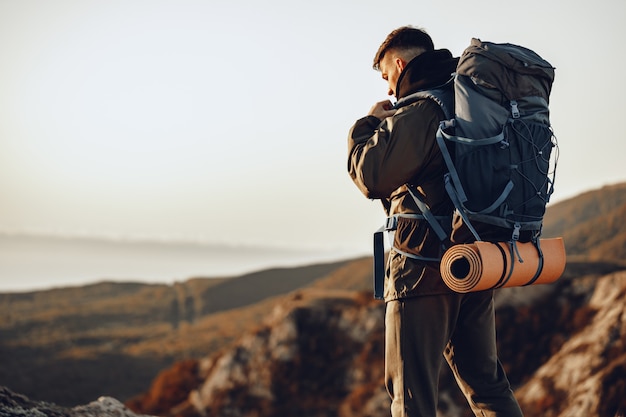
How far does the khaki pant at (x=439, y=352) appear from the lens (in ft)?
12.7

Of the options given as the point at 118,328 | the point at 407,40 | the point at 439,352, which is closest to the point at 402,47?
the point at 407,40

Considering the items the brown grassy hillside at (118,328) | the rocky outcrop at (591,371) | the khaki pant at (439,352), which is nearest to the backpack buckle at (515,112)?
the khaki pant at (439,352)

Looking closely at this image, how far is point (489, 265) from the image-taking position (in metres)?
3.59

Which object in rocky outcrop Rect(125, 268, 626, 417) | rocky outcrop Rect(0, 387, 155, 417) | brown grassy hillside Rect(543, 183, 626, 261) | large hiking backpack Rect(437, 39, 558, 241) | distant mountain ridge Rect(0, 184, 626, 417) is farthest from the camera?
brown grassy hillside Rect(543, 183, 626, 261)

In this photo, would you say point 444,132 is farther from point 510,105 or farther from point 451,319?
point 451,319

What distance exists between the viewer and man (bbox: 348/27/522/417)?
3732mm

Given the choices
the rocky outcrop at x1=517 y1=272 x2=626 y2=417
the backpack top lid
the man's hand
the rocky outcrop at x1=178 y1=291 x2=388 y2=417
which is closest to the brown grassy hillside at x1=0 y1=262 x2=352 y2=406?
the rocky outcrop at x1=178 y1=291 x2=388 y2=417

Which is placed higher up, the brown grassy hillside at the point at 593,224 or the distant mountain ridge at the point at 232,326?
the brown grassy hillside at the point at 593,224

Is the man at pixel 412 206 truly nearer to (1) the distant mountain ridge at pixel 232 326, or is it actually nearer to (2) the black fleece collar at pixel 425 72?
(2) the black fleece collar at pixel 425 72

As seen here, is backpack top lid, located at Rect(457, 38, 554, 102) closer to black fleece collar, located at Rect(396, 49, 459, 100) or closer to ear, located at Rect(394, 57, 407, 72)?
black fleece collar, located at Rect(396, 49, 459, 100)

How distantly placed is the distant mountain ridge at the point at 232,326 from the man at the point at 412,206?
9400 millimetres

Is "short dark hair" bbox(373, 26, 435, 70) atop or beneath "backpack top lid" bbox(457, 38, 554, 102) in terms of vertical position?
atop

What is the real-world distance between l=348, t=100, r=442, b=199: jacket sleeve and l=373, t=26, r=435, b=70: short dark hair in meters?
0.46

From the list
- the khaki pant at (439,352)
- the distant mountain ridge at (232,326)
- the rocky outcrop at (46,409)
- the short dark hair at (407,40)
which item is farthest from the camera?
the distant mountain ridge at (232,326)
